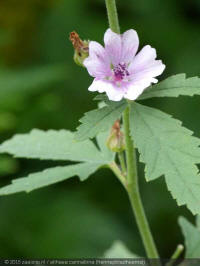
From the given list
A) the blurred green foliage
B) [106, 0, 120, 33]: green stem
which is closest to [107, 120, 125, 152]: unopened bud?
[106, 0, 120, 33]: green stem

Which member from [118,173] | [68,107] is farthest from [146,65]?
[68,107]

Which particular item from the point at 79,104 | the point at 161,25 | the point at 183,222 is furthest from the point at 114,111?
the point at 161,25

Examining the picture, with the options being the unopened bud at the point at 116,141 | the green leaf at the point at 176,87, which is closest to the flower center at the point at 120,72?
the green leaf at the point at 176,87

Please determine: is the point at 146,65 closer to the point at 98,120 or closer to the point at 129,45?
the point at 129,45

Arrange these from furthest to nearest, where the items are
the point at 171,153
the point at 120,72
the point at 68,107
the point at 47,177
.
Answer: the point at 68,107 < the point at 47,177 < the point at 120,72 < the point at 171,153

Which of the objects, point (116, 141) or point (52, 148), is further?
point (52, 148)

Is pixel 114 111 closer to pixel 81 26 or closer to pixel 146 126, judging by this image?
pixel 146 126

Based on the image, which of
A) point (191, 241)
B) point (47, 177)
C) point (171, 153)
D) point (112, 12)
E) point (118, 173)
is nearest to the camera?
point (171, 153)
